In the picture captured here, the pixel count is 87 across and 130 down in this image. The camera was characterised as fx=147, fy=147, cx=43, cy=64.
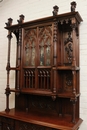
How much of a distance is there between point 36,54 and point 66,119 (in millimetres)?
1108

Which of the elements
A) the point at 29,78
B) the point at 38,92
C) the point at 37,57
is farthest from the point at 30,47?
the point at 38,92

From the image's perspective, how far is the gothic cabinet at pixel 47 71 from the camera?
85.4 inches

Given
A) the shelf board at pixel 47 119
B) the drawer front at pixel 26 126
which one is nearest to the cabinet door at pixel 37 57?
the shelf board at pixel 47 119

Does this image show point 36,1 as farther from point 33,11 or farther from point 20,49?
point 20,49

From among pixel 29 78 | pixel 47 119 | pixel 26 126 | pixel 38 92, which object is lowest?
pixel 26 126

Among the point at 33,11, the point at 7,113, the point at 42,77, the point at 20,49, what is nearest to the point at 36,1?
the point at 33,11

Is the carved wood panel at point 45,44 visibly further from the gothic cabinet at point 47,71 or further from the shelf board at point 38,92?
the shelf board at point 38,92

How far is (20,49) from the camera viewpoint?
2.54 m

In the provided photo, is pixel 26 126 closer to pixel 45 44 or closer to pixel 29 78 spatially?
pixel 29 78

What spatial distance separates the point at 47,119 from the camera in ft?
7.14

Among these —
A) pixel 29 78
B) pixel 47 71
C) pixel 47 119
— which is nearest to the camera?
pixel 47 119

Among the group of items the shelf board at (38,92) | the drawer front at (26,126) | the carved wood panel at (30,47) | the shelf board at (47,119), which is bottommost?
the drawer front at (26,126)

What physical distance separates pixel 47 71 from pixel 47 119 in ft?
2.35

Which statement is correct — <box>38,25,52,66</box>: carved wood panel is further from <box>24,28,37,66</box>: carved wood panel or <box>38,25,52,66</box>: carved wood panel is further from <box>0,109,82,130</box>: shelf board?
<box>0,109,82,130</box>: shelf board
